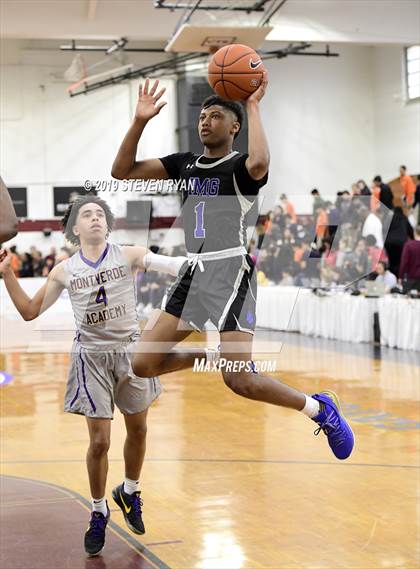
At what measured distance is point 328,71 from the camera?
91.7 ft

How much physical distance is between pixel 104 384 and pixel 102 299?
1.51ft

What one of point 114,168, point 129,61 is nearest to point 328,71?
point 129,61

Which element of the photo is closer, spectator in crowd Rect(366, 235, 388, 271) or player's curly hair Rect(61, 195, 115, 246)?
player's curly hair Rect(61, 195, 115, 246)

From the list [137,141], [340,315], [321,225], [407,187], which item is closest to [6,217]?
[137,141]

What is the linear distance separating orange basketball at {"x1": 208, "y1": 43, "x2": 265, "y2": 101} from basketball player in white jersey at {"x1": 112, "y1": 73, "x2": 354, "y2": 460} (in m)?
0.05

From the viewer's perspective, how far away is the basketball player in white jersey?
4.46 metres

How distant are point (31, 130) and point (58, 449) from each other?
2008cm

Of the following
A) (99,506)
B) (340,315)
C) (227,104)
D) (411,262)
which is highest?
(227,104)

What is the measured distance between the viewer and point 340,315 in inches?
615

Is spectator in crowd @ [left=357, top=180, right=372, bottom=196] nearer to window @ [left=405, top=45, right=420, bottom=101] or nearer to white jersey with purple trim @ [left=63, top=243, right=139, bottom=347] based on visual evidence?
window @ [left=405, top=45, right=420, bottom=101]

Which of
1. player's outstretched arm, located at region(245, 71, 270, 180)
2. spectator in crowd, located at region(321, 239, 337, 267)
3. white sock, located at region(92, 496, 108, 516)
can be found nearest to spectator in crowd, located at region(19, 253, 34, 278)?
spectator in crowd, located at region(321, 239, 337, 267)

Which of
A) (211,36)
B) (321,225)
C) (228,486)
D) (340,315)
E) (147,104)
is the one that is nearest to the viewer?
(147,104)

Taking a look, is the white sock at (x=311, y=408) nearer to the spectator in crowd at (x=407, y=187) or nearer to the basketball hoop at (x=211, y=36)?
the basketball hoop at (x=211, y=36)

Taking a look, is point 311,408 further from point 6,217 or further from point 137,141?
point 6,217
